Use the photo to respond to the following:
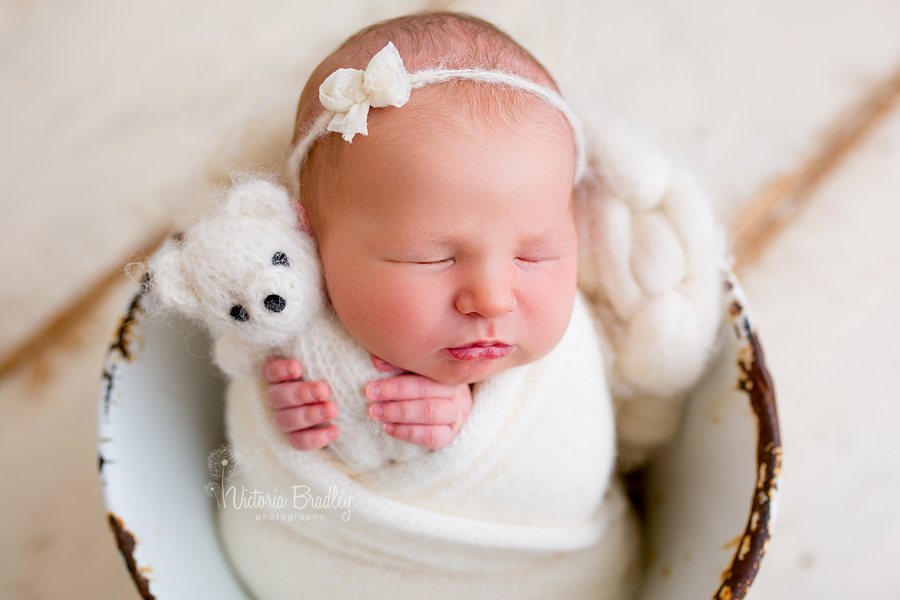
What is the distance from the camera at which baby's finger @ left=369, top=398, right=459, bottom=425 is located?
2.41ft

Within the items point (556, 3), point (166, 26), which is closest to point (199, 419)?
point (166, 26)

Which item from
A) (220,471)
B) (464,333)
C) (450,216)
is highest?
(450,216)

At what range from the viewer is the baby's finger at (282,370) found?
75cm

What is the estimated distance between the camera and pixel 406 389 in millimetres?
744

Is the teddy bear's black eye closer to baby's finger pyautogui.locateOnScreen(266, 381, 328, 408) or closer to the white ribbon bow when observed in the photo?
baby's finger pyautogui.locateOnScreen(266, 381, 328, 408)

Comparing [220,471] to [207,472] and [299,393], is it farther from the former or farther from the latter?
[299,393]

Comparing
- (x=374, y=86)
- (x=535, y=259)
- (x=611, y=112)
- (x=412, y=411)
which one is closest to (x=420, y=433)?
(x=412, y=411)

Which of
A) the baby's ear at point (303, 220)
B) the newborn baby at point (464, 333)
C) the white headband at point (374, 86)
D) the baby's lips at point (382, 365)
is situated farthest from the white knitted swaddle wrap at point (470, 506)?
the white headband at point (374, 86)

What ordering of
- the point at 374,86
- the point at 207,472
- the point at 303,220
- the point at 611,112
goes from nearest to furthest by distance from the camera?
the point at 374,86 → the point at 303,220 → the point at 207,472 → the point at 611,112

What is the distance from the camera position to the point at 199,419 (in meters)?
0.89

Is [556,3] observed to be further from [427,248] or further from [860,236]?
[427,248]

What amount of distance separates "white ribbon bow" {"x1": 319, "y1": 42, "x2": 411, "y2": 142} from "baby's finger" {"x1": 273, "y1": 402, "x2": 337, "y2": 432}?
0.95 feet

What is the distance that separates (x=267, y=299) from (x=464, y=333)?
0.67ft

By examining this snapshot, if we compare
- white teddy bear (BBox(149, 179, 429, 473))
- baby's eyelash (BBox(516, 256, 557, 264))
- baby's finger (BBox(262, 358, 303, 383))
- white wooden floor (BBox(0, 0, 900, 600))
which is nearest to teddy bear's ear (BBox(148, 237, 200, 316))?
white teddy bear (BBox(149, 179, 429, 473))
